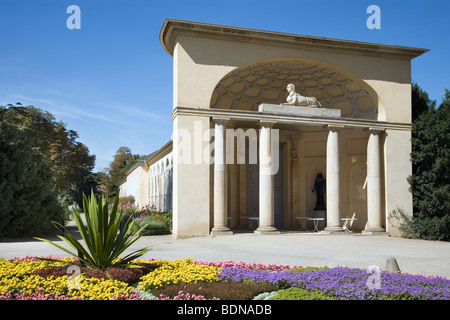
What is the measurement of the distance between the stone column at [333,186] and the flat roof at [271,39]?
3.74m

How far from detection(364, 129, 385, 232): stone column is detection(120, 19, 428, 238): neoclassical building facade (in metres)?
0.05

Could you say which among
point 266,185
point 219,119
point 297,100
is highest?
point 297,100

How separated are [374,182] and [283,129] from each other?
5638mm

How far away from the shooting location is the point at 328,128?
19453 mm

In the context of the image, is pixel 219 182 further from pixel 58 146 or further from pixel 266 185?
pixel 58 146

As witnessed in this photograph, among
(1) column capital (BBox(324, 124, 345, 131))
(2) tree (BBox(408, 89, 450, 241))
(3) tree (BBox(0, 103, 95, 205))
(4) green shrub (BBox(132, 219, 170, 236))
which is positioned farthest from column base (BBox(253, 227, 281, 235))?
(3) tree (BBox(0, 103, 95, 205))

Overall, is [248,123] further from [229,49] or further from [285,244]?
[285,244]

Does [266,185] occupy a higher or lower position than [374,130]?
lower

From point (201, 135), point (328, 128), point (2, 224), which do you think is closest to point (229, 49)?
point (201, 135)

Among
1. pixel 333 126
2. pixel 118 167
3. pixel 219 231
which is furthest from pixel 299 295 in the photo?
pixel 118 167

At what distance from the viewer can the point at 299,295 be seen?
6465 mm

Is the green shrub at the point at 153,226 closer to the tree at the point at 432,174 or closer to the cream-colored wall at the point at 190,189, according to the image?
the cream-colored wall at the point at 190,189

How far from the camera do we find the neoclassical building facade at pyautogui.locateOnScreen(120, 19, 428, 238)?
17359 mm
